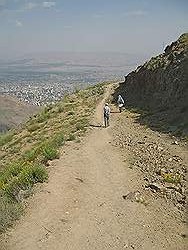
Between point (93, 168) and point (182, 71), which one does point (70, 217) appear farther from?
point (182, 71)

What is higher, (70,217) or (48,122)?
(70,217)

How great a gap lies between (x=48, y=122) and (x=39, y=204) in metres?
22.6

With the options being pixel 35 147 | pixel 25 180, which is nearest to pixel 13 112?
pixel 35 147

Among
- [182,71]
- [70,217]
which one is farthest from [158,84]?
[70,217]

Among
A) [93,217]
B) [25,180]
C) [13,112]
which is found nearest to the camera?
[93,217]

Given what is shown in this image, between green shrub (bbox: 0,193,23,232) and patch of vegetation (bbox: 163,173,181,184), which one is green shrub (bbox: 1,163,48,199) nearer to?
green shrub (bbox: 0,193,23,232)

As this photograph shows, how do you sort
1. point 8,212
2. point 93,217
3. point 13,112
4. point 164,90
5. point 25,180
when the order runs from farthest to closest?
1. point 13,112
2. point 164,90
3. point 25,180
4. point 93,217
5. point 8,212

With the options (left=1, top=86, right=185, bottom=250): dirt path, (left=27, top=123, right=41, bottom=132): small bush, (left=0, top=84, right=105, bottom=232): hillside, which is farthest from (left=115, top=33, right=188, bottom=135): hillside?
(left=27, top=123, right=41, bottom=132): small bush

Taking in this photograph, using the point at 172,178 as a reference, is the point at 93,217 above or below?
below

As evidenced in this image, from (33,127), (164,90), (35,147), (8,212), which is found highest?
(164,90)

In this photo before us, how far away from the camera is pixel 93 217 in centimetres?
1212

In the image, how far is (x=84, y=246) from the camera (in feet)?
34.4

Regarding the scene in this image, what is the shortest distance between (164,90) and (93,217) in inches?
786

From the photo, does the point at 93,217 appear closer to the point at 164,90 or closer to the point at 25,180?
the point at 25,180
